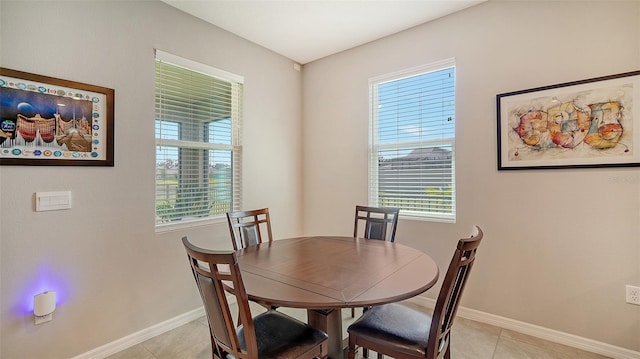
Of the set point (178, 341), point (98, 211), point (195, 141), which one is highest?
point (195, 141)

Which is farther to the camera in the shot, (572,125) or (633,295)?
(572,125)

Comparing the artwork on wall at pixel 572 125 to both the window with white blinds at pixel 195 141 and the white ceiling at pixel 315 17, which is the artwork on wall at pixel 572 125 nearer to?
the white ceiling at pixel 315 17

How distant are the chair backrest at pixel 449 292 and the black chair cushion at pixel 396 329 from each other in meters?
0.07

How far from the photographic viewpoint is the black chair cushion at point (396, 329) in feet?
4.61

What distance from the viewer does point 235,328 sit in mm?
1374

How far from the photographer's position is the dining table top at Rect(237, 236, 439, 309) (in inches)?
50.1

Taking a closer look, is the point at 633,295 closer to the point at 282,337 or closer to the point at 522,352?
the point at 522,352

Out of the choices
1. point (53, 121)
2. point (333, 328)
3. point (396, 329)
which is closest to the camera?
point (396, 329)

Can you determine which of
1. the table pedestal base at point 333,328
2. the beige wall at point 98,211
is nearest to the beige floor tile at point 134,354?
the beige wall at point 98,211

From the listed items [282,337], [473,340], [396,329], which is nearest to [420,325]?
[396,329]

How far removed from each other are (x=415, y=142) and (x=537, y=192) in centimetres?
114

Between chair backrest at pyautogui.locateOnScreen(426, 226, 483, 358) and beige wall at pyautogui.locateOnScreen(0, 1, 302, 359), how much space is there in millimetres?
2209

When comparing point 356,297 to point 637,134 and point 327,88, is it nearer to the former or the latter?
point 637,134

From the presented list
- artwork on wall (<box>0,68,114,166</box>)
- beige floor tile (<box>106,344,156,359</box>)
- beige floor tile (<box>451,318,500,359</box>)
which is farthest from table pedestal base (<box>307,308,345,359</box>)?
artwork on wall (<box>0,68,114,166</box>)
